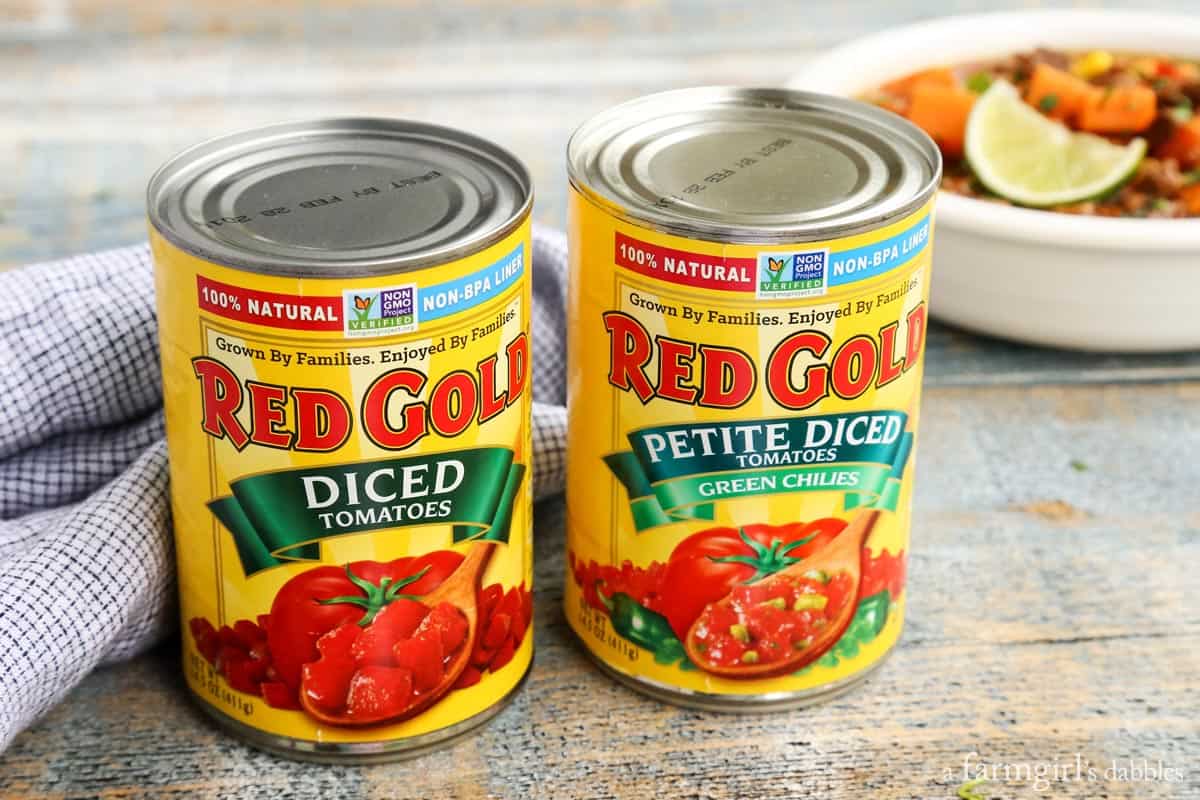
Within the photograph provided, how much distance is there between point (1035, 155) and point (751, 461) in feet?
2.54

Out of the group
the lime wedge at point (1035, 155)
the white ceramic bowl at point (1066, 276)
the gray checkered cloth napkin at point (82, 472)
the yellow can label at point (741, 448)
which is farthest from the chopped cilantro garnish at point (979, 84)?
the yellow can label at point (741, 448)

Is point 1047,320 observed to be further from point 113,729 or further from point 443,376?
point 113,729

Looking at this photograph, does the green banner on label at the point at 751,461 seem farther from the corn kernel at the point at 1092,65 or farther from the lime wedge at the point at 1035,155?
the corn kernel at the point at 1092,65

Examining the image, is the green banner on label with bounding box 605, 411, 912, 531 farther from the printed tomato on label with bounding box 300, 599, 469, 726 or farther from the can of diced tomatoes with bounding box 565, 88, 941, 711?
the printed tomato on label with bounding box 300, 599, 469, 726

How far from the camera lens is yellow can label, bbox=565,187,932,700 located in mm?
1031

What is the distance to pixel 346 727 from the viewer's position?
111 centimetres

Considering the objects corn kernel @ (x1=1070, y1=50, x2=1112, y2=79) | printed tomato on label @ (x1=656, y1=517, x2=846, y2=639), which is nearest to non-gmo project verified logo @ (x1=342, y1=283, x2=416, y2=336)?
printed tomato on label @ (x1=656, y1=517, x2=846, y2=639)

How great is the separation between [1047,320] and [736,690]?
0.61 meters

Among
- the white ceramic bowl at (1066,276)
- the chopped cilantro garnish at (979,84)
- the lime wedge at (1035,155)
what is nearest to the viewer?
the white ceramic bowl at (1066,276)

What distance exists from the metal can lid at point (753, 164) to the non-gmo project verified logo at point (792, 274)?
0.01m

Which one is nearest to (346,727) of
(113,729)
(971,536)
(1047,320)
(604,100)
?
(113,729)

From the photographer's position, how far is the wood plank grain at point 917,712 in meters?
1.12

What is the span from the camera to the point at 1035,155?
1.70m

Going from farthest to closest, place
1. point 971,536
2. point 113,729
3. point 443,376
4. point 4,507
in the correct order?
1. point 971,536
2. point 4,507
3. point 113,729
4. point 443,376
